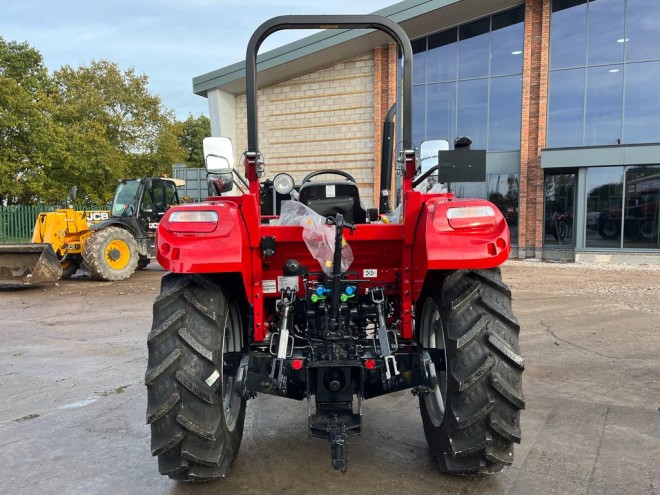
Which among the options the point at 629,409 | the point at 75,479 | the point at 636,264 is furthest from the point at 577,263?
the point at 75,479

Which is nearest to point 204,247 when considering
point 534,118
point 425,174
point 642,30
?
point 425,174

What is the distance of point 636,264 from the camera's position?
15828mm

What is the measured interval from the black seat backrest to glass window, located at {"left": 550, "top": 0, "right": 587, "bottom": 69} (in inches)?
613

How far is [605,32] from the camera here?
16156 mm

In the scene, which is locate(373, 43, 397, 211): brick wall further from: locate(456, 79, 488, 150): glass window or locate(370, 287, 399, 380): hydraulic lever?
locate(370, 287, 399, 380): hydraulic lever

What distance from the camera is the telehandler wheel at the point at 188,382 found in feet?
9.14

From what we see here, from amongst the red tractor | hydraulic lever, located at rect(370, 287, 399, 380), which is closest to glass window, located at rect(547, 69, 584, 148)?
the red tractor

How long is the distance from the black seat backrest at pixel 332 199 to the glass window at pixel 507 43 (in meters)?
15.5

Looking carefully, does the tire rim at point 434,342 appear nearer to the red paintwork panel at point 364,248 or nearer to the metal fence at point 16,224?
the red paintwork panel at point 364,248

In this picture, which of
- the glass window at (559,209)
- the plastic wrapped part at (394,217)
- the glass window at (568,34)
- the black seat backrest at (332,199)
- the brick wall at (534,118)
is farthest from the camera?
the glass window at (559,209)

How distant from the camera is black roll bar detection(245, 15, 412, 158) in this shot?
3145 mm

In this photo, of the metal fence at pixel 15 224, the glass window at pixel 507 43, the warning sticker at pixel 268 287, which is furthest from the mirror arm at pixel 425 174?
the metal fence at pixel 15 224

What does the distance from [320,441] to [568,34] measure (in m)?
17.1

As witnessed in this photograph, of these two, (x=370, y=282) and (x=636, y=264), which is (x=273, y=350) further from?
(x=636, y=264)
